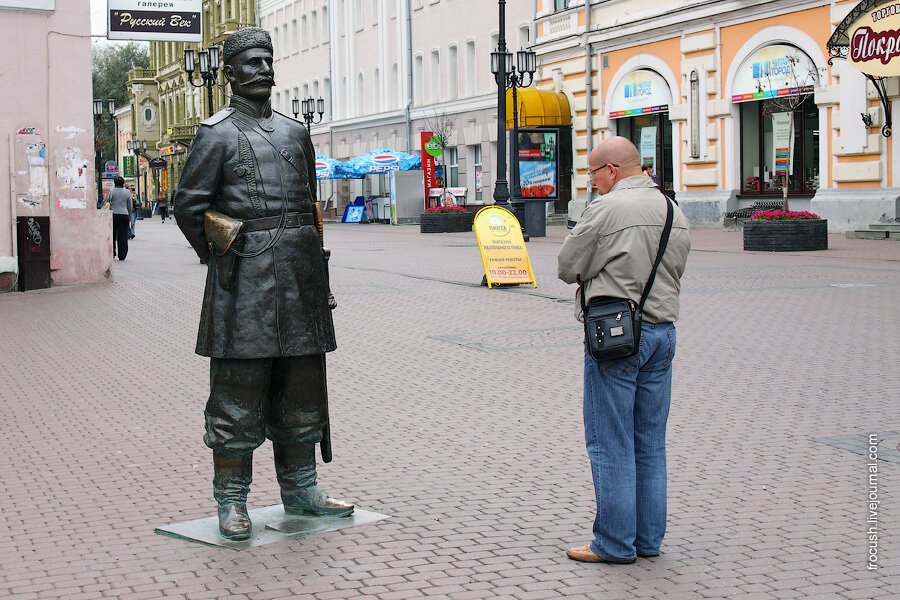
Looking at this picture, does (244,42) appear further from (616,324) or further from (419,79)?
(419,79)

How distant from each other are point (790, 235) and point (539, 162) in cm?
1335

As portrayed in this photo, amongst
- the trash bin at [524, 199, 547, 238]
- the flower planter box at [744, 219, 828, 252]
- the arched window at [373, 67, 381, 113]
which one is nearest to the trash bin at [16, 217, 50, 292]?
the flower planter box at [744, 219, 828, 252]

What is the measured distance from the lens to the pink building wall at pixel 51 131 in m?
16.8

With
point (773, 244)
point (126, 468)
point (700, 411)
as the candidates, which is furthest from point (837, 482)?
point (773, 244)

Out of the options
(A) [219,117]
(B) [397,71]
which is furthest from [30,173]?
(B) [397,71]

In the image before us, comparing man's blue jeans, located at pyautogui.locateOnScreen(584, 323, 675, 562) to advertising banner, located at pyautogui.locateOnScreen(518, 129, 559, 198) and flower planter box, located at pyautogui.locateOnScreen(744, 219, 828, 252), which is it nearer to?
flower planter box, located at pyautogui.locateOnScreen(744, 219, 828, 252)

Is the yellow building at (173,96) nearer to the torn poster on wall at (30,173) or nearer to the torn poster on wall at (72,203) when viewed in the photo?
the torn poster on wall at (72,203)

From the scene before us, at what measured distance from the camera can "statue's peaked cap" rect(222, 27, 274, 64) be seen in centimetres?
498

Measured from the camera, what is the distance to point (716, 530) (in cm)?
505

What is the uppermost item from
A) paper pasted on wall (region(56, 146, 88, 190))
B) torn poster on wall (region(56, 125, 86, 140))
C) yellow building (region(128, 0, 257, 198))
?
yellow building (region(128, 0, 257, 198))

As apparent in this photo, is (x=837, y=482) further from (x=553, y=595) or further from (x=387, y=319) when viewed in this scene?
(x=387, y=319)

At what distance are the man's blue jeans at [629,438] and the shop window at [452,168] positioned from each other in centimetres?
4137

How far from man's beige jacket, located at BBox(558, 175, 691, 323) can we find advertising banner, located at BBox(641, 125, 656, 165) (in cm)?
3035

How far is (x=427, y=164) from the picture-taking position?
44.0 m
